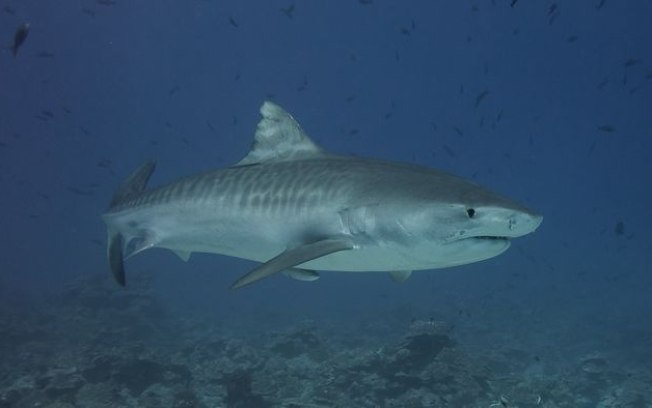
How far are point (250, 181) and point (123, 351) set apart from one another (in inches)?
322

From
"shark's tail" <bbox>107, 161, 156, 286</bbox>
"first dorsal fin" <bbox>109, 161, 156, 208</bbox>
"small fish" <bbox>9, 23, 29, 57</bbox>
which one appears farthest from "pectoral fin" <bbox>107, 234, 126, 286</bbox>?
"small fish" <bbox>9, 23, 29, 57</bbox>

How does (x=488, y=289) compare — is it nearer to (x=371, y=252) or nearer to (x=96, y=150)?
(x=371, y=252)

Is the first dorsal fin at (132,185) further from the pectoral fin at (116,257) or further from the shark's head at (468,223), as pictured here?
the shark's head at (468,223)

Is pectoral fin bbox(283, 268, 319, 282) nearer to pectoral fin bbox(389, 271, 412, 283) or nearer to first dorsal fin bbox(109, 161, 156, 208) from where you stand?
pectoral fin bbox(389, 271, 412, 283)

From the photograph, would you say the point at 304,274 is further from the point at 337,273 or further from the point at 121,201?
the point at 337,273

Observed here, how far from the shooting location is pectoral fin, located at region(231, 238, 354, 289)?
3.67 meters

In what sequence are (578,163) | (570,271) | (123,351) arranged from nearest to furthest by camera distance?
1. (123,351)
2. (570,271)
3. (578,163)

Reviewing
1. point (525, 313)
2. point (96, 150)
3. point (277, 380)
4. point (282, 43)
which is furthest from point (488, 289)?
point (96, 150)

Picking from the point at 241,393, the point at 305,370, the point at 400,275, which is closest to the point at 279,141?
the point at 400,275

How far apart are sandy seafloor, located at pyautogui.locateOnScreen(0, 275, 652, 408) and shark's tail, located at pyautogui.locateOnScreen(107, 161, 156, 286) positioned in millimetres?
3409

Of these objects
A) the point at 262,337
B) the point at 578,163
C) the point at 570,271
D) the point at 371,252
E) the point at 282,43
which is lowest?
the point at 262,337

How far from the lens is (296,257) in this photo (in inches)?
149

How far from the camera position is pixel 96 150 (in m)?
153

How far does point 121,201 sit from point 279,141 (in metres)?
2.42
